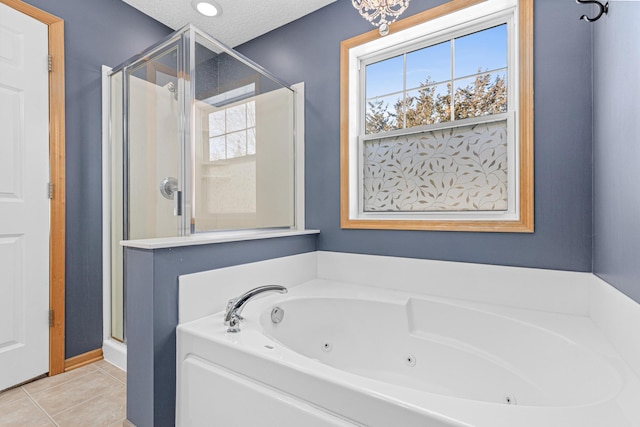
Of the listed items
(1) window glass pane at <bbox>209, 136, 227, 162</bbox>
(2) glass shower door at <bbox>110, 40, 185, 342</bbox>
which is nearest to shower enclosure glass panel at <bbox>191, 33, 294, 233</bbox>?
(1) window glass pane at <bbox>209, 136, 227, 162</bbox>

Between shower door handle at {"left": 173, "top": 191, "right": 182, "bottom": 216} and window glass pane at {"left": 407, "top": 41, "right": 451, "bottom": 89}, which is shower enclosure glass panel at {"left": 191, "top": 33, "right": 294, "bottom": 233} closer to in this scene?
A: shower door handle at {"left": 173, "top": 191, "right": 182, "bottom": 216}

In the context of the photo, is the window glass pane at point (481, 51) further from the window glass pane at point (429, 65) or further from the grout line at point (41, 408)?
the grout line at point (41, 408)

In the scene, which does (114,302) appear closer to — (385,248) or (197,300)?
(197,300)

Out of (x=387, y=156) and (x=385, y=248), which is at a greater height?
(x=387, y=156)

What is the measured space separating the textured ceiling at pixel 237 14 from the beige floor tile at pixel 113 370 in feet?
8.11

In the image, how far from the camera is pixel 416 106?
6.59ft

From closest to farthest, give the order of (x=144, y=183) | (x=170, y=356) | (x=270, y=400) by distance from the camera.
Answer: (x=270, y=400) < (x=170, y=356) < (x=144, y=183)

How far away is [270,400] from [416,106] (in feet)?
5.96

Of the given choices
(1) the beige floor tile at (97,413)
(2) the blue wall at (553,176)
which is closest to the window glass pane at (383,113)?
(2) the blue wall at (553,176)

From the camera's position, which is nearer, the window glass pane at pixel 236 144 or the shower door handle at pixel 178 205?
the shower door handle at pixel 178 205

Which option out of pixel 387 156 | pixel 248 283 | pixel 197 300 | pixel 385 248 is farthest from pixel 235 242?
pixel 387 156

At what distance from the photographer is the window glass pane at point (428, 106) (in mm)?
1908

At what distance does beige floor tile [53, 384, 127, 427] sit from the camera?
1466 mm

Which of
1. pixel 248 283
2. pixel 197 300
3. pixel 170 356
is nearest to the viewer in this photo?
pixel 170 356
